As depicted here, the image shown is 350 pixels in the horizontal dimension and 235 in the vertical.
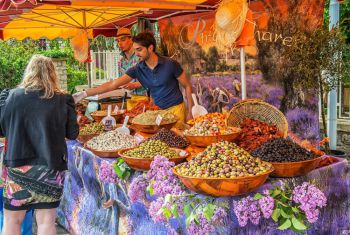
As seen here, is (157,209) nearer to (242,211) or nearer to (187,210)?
(187,210)

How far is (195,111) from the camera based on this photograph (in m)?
3.88

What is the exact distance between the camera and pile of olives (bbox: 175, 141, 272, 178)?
2161 millimetres

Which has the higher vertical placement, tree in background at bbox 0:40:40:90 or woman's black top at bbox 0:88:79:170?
tree in background at bbox 0:40:40:90

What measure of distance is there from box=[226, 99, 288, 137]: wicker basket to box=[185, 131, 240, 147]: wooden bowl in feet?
0.72

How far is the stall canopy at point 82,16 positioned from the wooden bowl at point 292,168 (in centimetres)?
245

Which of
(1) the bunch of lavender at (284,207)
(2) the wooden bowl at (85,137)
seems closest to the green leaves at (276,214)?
(1) the bunch of lavender at (284,207)

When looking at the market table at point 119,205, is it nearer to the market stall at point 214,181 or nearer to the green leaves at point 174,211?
the market stall at point 214,181

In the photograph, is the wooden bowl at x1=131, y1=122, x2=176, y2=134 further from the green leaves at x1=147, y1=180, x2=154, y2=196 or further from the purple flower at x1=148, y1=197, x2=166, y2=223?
the purple flower at x1=148, y1=197, x2=166, y2=223

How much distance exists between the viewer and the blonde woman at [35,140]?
276cm

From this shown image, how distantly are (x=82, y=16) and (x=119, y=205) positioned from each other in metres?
3.97

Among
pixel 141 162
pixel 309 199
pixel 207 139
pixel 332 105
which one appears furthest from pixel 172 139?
pixel 332 105

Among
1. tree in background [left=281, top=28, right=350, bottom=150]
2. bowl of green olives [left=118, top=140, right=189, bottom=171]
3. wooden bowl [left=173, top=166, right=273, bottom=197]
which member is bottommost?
wooden bowl [left=173, top=166, right=273, bottom=197]

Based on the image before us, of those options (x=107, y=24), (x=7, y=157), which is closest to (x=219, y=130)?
(x=7, y=157)

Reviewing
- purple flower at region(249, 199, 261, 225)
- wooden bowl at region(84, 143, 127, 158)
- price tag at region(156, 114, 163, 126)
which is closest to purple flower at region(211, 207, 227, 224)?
purple flower at region(249, 199, 261, 225)
